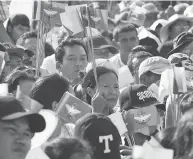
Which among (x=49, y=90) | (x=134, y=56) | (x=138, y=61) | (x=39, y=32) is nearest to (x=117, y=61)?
(x=134, y=56)

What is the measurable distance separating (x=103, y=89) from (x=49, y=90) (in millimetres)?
609

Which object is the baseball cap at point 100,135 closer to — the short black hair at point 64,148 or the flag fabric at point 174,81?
the short black hair at point 64,148

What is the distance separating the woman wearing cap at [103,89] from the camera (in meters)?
5.17

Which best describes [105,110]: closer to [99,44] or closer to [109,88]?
[109,88]

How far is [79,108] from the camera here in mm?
4746

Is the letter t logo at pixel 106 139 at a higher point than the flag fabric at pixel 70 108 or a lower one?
lower

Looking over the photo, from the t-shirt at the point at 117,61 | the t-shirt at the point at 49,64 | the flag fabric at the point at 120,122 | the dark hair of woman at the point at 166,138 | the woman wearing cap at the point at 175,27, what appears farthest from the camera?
the woman wearing cap at the point at 175,27

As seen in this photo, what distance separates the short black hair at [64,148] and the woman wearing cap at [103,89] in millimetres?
1480

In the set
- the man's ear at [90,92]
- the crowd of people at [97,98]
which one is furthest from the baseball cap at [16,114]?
the man's ear at [90,92]

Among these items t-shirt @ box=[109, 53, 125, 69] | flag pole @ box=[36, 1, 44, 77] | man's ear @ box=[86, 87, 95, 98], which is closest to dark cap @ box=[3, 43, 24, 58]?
flag pole @ box=[36, 1, 44, 77]

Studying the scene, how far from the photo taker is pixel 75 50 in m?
6.44

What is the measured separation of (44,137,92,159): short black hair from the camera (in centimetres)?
354

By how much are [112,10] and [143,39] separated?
12.7 ft

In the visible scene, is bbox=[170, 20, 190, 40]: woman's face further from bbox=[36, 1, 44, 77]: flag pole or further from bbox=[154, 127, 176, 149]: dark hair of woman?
bbox=[154, 127, 176, 149]: dark hair of woman
